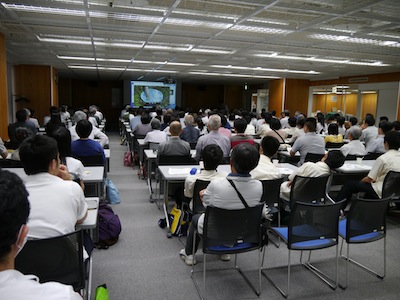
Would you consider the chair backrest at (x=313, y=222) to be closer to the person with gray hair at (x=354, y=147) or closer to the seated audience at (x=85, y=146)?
the seated audience at (x=85, y=146)

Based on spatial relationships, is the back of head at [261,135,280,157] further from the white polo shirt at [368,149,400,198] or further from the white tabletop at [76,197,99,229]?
the white tabletop at [76,197,99,229]

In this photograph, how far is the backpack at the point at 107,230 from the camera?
11.6ft

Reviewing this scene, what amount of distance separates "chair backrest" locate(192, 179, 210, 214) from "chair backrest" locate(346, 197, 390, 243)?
1307 millimetres

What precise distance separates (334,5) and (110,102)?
57.9ft

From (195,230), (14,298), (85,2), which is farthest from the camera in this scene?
(85,2)

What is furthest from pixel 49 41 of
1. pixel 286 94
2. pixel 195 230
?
pixel 286 94

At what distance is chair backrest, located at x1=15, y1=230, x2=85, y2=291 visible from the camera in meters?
1.76

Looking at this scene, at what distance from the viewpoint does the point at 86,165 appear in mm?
4211

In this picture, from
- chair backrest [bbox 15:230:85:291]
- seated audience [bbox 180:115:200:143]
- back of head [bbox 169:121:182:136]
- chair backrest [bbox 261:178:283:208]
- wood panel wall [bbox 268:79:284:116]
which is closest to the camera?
chair backrest [bbox 15:230:85:291]

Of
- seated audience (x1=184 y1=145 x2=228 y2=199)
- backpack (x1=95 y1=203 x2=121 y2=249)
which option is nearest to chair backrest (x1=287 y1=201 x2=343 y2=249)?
seated audience (x1=184 y1=145 x2=228 y2=199)

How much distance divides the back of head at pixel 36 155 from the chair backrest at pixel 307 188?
2481mm

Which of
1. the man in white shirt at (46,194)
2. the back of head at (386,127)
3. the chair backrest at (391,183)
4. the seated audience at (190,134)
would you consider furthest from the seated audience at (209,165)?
the back of head at (386,127)

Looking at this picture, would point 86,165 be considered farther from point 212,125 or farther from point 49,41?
point 49,41

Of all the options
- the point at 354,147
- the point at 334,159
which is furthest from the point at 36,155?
the point at 354,147
